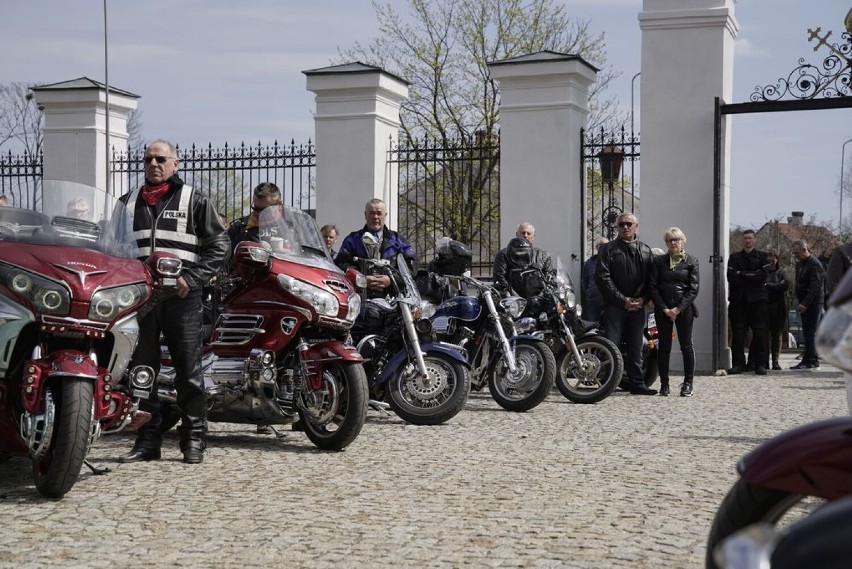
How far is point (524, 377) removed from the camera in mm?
10148

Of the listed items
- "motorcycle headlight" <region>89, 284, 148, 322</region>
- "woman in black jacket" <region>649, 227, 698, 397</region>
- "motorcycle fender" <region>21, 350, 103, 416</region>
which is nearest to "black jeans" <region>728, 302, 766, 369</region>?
"woman in black jacket" <region>649, 227, 698, 397</region>

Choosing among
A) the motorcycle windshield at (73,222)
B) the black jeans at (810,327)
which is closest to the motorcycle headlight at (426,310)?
the motorcycle windshield at (73,222)

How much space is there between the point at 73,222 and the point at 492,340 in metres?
5.00

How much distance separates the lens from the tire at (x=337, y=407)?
23.6ft

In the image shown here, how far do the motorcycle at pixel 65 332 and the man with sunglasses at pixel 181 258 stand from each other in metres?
0.70

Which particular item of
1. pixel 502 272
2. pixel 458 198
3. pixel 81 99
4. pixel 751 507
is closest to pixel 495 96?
pixel 458 198

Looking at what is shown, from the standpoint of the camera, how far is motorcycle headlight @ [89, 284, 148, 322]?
5.61m

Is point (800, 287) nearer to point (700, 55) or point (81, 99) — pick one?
point (700, 55)

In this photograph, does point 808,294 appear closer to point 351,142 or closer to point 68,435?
point 351,142

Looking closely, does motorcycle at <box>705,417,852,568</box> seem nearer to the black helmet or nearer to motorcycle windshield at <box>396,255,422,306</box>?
motorcycle windshield at <box>396,255,422,306</box>

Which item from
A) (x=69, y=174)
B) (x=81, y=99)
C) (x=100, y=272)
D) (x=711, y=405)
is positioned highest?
(x=81, y=99)

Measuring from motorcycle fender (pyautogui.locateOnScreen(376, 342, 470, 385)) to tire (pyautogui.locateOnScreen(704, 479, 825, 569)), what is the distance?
5748 millimetres

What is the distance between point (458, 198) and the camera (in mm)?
24047

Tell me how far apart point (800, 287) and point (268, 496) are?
479 inches
